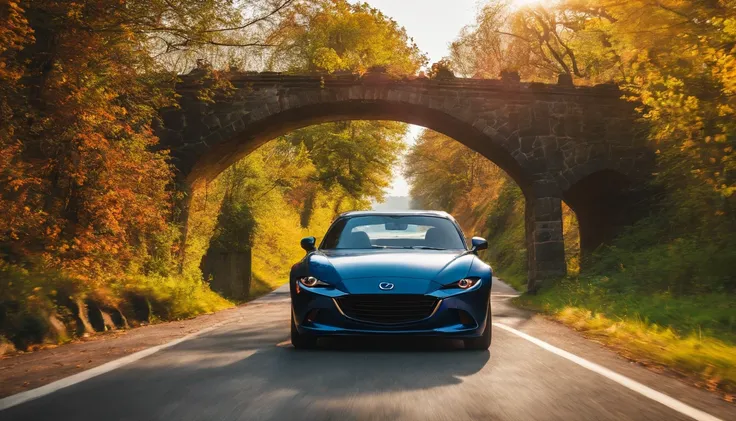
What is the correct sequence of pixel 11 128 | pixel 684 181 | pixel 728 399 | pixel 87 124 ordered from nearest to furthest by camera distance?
1. pixel 728 399
2. pixel 11 128
3. pixel 87 124
4. pixel 684 181

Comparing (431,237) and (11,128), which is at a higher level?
(11,128)

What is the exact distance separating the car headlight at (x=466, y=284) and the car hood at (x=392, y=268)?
0.14 feet

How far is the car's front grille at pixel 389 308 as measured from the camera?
6.93m

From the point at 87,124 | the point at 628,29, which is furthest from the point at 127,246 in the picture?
the point at 628,29

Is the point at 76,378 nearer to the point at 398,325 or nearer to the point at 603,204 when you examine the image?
the point at 398,325

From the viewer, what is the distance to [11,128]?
34.8 feet

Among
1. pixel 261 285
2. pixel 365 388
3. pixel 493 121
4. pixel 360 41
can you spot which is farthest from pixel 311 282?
pixel 360 41

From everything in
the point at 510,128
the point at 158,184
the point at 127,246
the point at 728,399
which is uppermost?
the point at 510,128

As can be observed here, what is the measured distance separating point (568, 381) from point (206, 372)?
279cm

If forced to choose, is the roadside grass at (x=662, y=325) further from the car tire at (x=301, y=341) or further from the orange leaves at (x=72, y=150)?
the orange leaves at (x=72, y=150)

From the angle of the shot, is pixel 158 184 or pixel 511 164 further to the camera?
pixel 511 164

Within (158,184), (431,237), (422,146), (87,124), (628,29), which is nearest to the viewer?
(431,237)

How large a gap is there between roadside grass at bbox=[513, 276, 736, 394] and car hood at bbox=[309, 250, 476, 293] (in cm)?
204

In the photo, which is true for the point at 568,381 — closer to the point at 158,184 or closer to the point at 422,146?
the point at 158,184
